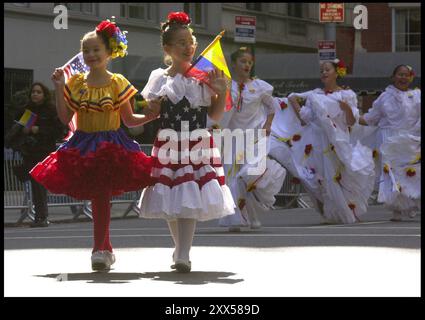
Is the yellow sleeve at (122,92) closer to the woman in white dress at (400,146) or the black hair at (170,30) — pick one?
the black hair at (170,30)

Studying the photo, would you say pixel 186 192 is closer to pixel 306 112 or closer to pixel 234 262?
pixel 234 262

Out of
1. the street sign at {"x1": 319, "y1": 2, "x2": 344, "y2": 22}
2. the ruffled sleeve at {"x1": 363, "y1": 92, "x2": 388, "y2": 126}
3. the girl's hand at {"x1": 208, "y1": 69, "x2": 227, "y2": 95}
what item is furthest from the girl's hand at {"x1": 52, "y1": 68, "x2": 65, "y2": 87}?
the street sign at {"x1": 319, "y1": 2, "x2": 344, "y2": 22}

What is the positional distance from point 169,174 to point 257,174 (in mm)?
5508

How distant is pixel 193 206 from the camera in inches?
397

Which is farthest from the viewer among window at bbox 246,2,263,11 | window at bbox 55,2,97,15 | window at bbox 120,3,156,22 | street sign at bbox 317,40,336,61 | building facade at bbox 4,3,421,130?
window at bbox 246,2,263,11

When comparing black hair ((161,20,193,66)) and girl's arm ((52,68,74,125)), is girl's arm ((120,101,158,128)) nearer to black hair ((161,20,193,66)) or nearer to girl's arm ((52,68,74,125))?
girl's arm ((52,68,74,125))

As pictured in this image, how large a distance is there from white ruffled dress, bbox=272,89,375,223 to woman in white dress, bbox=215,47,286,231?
1515 millimetres

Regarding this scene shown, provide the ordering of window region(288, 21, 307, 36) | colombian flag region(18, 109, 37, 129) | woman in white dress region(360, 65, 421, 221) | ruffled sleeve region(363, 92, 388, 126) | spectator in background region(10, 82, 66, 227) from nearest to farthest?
1. woman in white dress region(360, 65, 421, 221)
2. colombian flag region(18, 109, 37, 129)
3. spectator in background region(10, 82, 66, 227)
4. ruffled sleeve region(363, 92, 388, 126)
5. window region(288, 21, 307, 36)

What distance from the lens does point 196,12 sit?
43.1 meters

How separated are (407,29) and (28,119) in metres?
30.1

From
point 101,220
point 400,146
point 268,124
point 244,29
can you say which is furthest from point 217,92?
point 244,29

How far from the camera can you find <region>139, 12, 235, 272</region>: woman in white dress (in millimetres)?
10141

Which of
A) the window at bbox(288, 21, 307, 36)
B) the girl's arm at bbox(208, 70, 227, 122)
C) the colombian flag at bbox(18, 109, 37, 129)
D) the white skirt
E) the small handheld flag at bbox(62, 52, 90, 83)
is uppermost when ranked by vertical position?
the window at bbox(288, 21, 307, 36)
